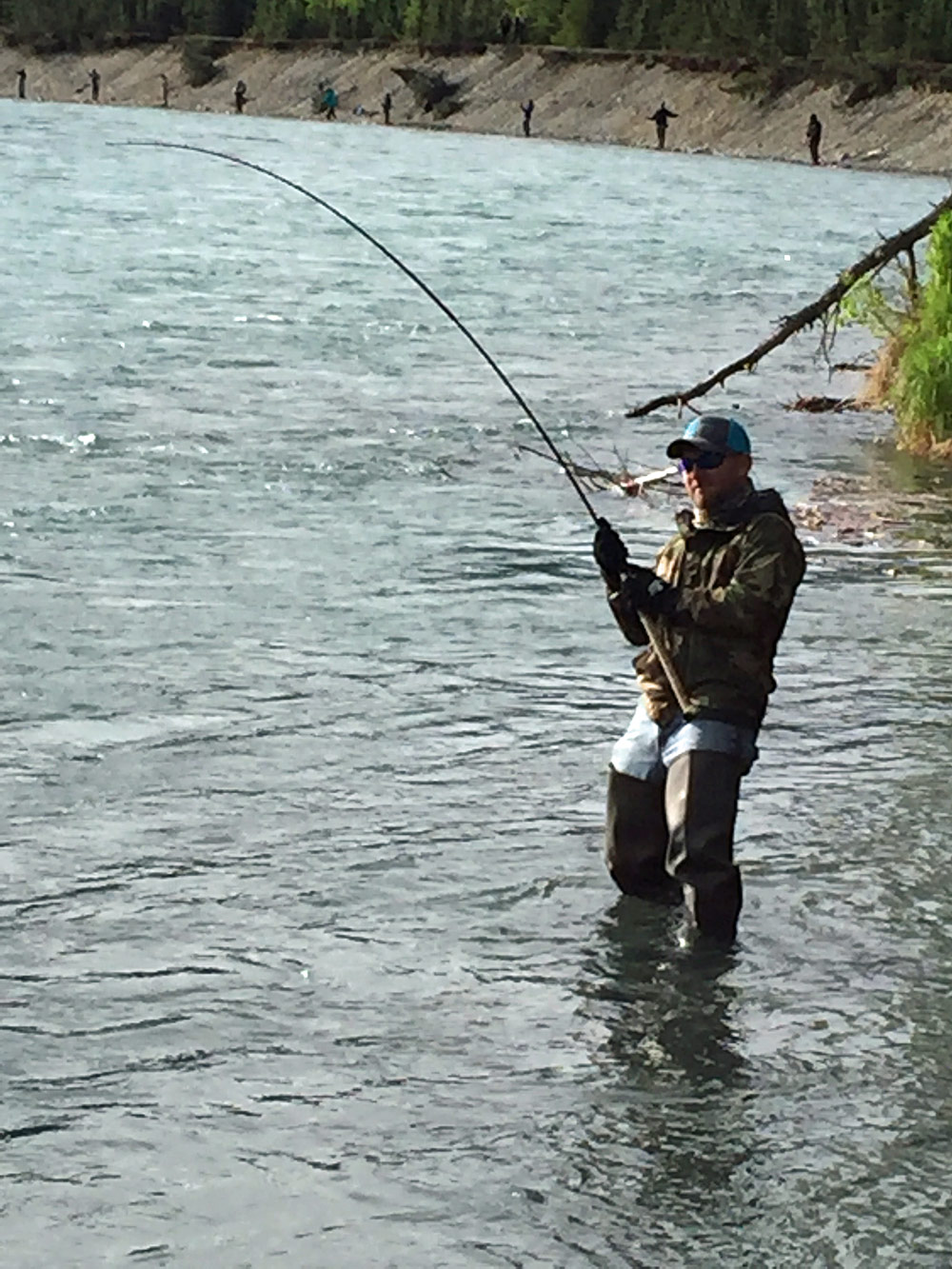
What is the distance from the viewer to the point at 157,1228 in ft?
20.3

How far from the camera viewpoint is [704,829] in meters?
7.71

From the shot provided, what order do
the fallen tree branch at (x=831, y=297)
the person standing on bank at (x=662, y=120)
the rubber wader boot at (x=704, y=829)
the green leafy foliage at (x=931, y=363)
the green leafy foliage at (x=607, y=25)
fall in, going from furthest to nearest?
1. the green leafy foliage at (x=607, y=25)
2. the person standing on bank at (x=662, y=120)
3. the green leafy foliage at (x=931, y=363)
4. the fallen tree branch at (x=831, y=297)
5. the rubber wader boot at (x=704, y=829)

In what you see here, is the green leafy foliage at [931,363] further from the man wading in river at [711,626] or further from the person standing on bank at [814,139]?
the person standing on bank at [814,139]

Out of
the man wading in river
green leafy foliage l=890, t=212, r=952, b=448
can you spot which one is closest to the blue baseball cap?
the man wading in river

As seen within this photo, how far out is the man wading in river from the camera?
761cm

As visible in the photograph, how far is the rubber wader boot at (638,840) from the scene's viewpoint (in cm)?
809

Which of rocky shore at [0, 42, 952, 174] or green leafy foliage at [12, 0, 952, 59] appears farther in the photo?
green leafy foliage at [12, 0, 952, 59]

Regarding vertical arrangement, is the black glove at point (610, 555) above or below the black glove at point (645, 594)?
above

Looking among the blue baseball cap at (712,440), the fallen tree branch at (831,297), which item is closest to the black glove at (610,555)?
the blue baseball cap at (712,440)

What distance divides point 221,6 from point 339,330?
106246mm

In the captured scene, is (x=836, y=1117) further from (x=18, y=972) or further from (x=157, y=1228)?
(x=18, y=972)

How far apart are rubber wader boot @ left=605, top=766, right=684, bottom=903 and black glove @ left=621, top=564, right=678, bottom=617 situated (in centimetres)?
64

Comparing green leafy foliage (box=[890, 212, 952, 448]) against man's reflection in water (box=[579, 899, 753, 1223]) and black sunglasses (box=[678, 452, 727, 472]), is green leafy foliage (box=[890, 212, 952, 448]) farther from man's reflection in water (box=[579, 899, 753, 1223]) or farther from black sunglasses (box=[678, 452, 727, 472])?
black sunglasses (box=[678, 452, 727, 472])

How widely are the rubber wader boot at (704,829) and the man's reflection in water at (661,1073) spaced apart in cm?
18
